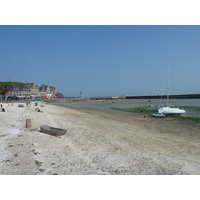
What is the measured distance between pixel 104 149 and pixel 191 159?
193 inches

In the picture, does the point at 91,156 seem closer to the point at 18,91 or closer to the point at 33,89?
the point at 18,91

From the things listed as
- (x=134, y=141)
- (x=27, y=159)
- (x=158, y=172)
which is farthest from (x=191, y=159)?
(x=27, y=159)

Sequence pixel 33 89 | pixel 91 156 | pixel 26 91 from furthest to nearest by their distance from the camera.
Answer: pixel 33 89, pixel 26 91, pixel 91 156

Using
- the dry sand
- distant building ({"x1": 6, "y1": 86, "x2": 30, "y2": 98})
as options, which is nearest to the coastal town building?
distant building ({"x1": 6, "y1": 86, "x2": 30, "y2": 98})

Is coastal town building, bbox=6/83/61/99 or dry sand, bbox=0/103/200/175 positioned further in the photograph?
coastal town building, bbox=6/83/61/99

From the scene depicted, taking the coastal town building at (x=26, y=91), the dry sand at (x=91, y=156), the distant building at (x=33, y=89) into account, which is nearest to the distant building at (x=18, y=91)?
the coastal town building at (x=26, y=91)

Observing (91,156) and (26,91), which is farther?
Answer: (26,91)

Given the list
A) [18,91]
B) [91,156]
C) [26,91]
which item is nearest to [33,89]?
[26,91]

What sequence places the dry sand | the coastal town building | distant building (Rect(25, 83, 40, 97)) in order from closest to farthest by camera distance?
the dry sand → the coastal town building → distant building (Rect(25, 83, 40, 97))

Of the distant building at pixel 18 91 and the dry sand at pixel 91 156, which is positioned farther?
the distant building at pixel 18 91

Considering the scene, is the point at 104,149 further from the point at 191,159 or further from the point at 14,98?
the point at 14,98

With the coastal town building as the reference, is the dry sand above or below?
below

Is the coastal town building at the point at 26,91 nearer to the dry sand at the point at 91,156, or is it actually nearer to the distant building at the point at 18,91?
the distant building at the point at 18,91

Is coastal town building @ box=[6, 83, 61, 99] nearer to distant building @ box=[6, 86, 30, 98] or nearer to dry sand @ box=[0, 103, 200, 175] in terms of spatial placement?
distant building @ box=[6, 86, 30, 98]
